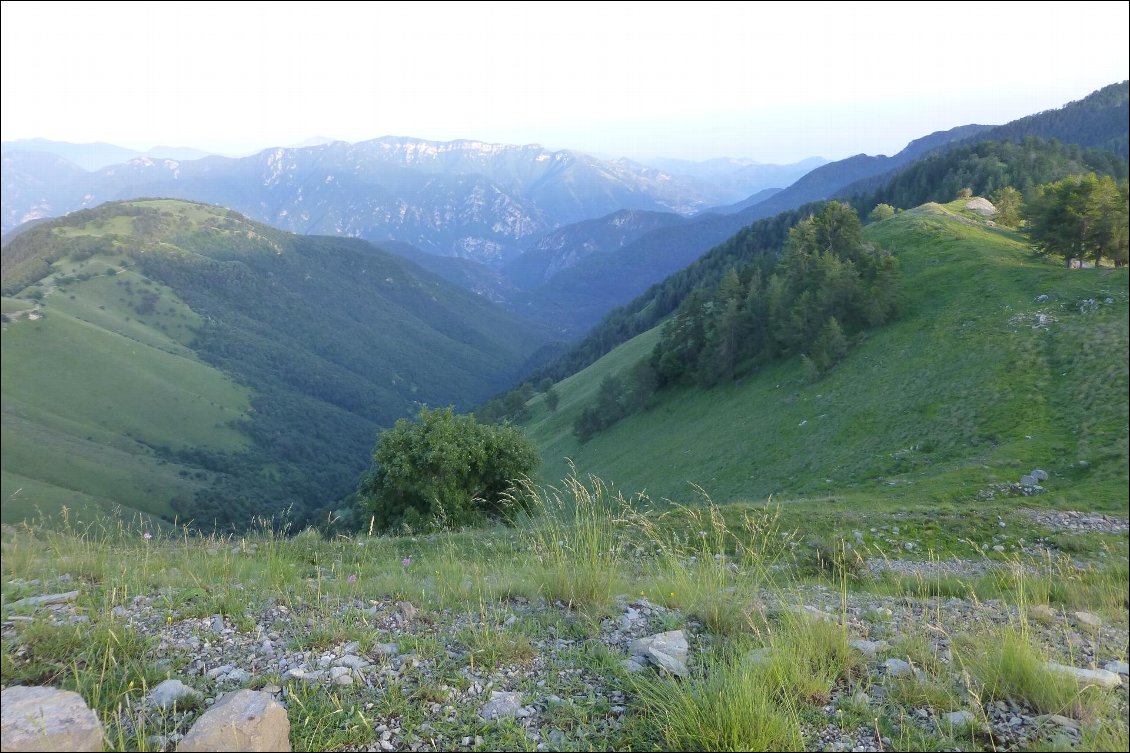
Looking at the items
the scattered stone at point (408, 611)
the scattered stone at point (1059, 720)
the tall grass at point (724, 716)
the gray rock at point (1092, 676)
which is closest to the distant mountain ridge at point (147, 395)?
the scattered stone at point (408, 611)

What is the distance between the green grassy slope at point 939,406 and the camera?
475 cm

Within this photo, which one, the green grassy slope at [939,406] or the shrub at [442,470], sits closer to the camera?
the green grassy slope at [939,406]

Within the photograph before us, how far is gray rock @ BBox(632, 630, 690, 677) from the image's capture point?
473 centimetres

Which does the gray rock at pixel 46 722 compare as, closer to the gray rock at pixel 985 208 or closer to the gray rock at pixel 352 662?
the gray rock at pixel 352 662

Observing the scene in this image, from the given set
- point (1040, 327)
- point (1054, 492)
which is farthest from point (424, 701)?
point (1040, 327)

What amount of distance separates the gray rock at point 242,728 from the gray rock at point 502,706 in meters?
1.41

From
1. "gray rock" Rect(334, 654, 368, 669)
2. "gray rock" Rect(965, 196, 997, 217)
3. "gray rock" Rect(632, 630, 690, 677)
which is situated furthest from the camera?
"gray rock" Rect(965, 196, 997, 217)

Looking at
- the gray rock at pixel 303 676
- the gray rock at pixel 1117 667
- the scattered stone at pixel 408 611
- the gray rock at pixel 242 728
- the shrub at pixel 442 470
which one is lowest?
the shrub at pixel 442 470

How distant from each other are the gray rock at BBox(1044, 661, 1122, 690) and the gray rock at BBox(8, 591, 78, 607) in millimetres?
8056

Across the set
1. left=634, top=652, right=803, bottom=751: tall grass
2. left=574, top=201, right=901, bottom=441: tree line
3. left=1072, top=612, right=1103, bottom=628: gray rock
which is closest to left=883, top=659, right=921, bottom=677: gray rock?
left=634, top=652, right=803, bottom=751: tall grass

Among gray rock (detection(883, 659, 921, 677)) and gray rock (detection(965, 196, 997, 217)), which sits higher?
gray rock (detection(965, 196, 997, 217))

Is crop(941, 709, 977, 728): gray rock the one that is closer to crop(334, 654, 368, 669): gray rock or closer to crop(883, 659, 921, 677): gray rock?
crop(883, 659, 921, 677): gray rock

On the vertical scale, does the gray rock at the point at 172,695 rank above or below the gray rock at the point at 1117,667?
above

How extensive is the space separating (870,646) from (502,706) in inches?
136
